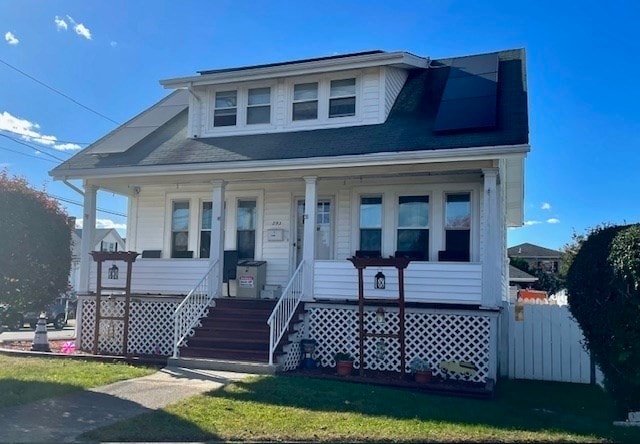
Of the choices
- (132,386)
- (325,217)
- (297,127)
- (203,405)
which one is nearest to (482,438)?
(203,405)

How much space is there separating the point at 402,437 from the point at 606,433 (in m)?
2.54

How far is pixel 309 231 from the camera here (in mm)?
11578

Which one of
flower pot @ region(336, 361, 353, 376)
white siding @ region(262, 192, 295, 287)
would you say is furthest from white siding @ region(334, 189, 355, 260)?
flower pot @ region(336, 361, 353, 376)

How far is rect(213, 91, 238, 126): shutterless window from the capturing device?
14.1 metres

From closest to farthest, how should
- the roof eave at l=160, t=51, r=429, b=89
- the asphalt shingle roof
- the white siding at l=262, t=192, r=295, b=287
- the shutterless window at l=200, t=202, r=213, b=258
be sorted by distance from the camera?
1. the asphalt shingle roof
2. the roof eave at l=160, t=51, r=429, b=89
3. the white siding at l=262, t=192, r=295, b=287
4. the shutterless window at l=200, t=202, r=213, b=258

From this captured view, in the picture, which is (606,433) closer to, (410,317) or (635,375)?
(635,375)

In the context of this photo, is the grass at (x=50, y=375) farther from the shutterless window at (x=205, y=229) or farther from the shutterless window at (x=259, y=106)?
the shutterless window at (x=259, y=106)

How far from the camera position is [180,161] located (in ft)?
40.6

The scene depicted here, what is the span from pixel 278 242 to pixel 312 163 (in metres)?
3.09

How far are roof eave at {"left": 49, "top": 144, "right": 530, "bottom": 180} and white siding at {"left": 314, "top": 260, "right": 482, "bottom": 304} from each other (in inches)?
76.8

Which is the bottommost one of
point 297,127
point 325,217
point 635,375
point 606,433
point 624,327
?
point 606,433

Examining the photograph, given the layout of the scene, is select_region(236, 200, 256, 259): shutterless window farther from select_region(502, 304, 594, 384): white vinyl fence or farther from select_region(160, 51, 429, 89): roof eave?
select_region(502, 304, 594, 384): white vinyl fence

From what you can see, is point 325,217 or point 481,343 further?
point 325,217

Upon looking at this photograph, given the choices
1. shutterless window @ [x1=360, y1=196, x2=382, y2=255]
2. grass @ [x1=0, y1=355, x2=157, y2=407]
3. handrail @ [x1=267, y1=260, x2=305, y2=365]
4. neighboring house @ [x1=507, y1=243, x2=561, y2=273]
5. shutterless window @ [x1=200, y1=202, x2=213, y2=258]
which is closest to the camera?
grass @ [x1=0, y1=355, x2=157, y2=407]
